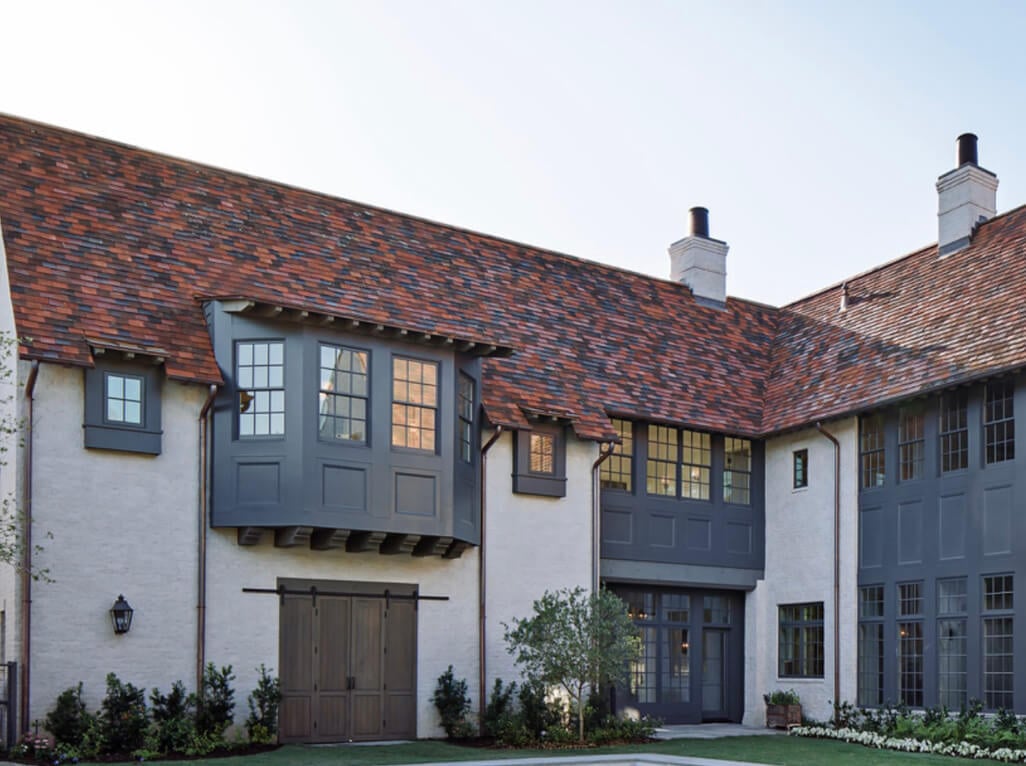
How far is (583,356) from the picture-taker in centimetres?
2270

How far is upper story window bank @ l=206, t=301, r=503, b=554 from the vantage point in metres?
16.9

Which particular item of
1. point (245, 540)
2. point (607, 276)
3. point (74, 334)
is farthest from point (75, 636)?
point (607, 276)

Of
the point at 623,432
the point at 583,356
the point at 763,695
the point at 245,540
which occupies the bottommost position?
the point at 763,695

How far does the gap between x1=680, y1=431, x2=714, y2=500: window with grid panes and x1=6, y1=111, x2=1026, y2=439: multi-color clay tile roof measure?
58 centimetres

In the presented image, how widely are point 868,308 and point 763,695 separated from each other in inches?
329

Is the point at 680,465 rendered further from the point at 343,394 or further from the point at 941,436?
the point at 343,394

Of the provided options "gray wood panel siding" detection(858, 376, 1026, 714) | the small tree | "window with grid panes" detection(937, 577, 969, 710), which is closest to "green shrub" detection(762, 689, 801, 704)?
"gray wood panel siding" detection(858, 376, 1026, 714)

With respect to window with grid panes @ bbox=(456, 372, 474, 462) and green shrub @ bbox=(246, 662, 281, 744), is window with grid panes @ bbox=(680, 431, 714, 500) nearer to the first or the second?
window with grid panes @ bbox=(456, 372, 474, 462)

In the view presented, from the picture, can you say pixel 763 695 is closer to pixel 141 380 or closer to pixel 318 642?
pixel 318 642

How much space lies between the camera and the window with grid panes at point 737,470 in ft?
77.2

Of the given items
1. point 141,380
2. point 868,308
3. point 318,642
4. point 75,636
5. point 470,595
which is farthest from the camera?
point 868,308

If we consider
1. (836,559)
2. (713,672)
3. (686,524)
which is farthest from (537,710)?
(836,559)

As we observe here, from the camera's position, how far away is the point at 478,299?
22.4 m

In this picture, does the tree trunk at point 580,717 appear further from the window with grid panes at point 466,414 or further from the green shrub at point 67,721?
the green shrub at point 67,721
